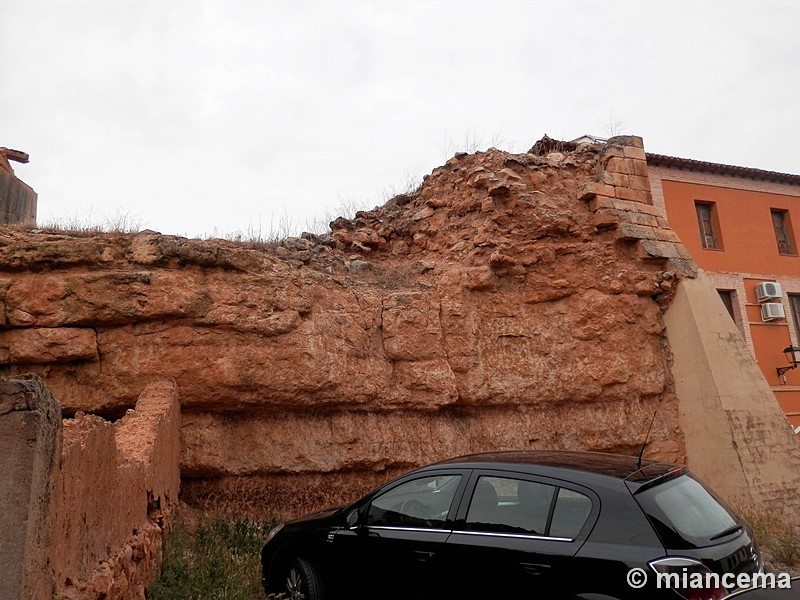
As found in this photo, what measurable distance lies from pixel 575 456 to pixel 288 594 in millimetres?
2514

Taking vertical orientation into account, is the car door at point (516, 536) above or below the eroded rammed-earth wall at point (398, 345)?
below

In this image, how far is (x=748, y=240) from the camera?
1641 centimetres

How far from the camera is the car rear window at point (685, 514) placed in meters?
3.42

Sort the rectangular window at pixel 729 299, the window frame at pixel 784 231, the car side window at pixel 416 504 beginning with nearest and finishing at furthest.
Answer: the car side window at pixel 416 504, the rectangular window at pixel 729 299, the window frame at pixel 784 231

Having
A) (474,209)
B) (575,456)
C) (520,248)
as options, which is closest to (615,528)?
(575,456)

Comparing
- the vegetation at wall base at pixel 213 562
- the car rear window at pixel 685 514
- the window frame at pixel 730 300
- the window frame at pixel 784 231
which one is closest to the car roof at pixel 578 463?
the car rear window at pixel 685 514

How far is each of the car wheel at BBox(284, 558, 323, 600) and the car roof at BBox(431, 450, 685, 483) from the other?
1.34 m

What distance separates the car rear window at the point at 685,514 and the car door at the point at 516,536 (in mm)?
330

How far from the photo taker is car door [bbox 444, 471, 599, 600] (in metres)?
3.57

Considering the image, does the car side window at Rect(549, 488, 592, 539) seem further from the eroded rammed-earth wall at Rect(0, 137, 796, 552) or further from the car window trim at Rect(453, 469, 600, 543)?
the eroded rammed-earth wall at Rect(0, 137, 796, 552)

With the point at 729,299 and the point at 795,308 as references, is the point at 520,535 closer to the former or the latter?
the point at 729,299

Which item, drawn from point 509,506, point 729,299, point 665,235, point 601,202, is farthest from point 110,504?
point 729,299

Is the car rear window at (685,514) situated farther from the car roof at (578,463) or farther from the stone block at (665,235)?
the stone block at (665,235)

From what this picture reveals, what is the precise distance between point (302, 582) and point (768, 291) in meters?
14.9
